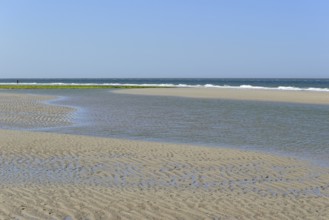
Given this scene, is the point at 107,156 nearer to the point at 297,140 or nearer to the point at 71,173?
the point at 71,173

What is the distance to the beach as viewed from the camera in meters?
8.58

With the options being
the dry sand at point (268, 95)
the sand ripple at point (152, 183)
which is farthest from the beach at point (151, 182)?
the dry sand at point (268, 95)

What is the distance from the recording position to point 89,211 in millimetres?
8445

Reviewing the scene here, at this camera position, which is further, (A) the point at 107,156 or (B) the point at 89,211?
(A) the point at 107,156

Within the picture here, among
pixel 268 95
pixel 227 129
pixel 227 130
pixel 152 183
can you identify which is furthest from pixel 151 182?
pixel 268 95

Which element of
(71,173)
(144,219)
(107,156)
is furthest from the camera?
(107,156)

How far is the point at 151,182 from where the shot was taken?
11086mm

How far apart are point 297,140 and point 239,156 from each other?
484 cm

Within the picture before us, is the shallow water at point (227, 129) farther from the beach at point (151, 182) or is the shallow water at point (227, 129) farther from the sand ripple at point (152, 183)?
the sand ripple at point (152, 183)

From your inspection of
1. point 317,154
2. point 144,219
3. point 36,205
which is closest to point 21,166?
point 36,205

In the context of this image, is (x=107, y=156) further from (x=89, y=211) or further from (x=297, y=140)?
(x=297, y=140)

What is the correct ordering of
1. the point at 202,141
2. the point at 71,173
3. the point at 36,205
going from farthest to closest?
the point at 202,141 < the point at 71,173 < the point at 36,205

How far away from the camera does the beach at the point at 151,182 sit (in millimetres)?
8578

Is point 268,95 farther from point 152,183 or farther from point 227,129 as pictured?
point 152,183
